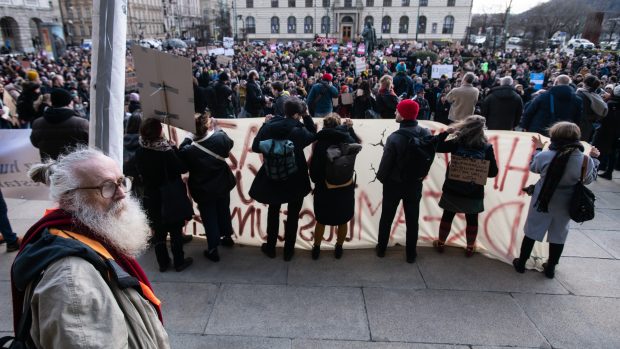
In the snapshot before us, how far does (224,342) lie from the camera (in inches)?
113

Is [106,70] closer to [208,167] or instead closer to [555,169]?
[208,167]

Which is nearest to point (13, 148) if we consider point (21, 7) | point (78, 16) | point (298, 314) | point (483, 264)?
point (298, 314)

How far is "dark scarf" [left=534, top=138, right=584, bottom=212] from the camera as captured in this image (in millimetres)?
3299

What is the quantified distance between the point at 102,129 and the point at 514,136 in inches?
147

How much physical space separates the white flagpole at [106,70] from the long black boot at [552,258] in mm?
3740

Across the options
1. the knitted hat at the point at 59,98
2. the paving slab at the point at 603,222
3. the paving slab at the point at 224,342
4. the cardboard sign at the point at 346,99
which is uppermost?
the knitted hat at the point at 59,98

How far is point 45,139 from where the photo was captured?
405 cm

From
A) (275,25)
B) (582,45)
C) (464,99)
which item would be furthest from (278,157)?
(275,25)

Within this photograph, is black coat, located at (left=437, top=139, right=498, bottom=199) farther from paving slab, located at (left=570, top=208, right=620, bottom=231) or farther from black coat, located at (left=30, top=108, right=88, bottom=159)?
black coat, located at (left=30, top=108, right=88, bottom=159)

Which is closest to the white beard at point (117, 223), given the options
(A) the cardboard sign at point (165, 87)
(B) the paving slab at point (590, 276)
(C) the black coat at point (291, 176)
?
(A) the cardboard sign at point (165, 87)

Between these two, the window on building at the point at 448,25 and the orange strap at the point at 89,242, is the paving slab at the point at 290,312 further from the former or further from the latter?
the window on building at the point at 448,25

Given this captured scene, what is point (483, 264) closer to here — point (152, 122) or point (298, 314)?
point (298, 314)

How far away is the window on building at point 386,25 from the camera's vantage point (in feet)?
205

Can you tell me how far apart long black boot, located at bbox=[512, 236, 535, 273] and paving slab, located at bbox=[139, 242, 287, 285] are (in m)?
2.27
